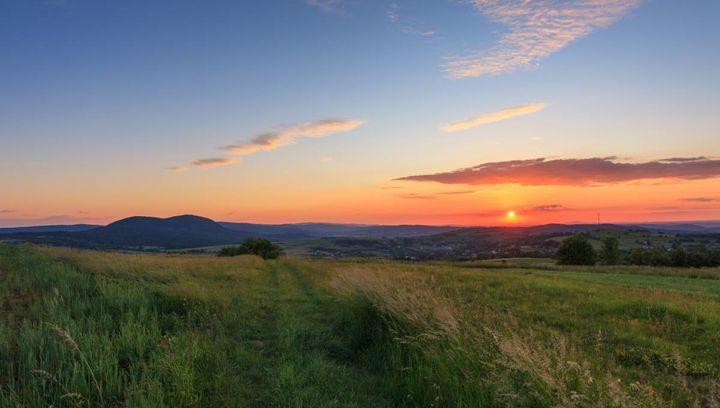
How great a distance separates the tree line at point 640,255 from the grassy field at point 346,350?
6679 cm

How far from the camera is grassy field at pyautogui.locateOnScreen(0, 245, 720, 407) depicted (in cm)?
492

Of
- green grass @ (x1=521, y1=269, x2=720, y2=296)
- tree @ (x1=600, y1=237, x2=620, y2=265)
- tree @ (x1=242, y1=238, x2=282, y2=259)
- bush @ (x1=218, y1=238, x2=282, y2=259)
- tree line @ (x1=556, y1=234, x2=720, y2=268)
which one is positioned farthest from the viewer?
tree @ (x1=600, y1=237, x2=620, y2=265)

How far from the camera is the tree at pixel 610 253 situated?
7912cm

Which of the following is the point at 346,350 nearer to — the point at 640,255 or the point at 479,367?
the point at 479,367

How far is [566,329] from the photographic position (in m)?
11.3

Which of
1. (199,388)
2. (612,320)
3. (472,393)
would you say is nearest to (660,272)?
(612,320)

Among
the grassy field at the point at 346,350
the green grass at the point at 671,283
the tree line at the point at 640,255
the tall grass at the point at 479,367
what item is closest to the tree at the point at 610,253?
the tree line at the point at 640,255

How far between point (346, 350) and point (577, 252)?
76508 millimetres

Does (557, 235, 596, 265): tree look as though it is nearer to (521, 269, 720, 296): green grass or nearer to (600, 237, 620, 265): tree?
(600, 237, 620, 265): tree

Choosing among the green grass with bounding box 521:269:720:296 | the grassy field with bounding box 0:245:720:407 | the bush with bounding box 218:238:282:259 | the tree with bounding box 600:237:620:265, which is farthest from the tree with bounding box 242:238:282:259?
the tree with bounding box 600:237:620:265

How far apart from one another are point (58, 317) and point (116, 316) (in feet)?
4.99

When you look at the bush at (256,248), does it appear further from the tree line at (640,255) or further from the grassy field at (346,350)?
the tree line at (640,255)

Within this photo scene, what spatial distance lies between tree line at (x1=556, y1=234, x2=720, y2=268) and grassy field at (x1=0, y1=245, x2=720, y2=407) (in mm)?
66792

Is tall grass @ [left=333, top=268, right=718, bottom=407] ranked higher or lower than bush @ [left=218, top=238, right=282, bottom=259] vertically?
higher
